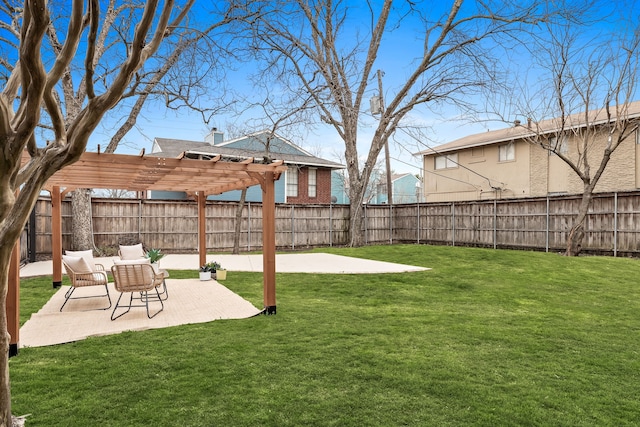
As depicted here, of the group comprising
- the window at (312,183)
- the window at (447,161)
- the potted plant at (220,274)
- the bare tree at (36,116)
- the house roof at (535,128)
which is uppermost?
the house roof at (535,128)

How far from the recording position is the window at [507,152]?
2017 centimetres

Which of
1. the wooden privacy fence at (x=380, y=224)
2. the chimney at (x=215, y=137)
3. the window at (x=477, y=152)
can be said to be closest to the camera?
the wooden privacy fence at (x=380, y=224)

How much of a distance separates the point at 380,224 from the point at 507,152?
7.11 m

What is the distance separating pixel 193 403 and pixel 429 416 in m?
1.83

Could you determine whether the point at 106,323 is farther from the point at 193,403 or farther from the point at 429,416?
the point at 429,416

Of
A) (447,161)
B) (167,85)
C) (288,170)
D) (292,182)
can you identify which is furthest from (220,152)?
(447,161)

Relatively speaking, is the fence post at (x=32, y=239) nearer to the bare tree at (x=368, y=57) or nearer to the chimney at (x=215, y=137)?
the bare tree at (x=368, y=57)

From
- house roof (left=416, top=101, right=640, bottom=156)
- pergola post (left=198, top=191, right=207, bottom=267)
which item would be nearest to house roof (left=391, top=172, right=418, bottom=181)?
house roof (left=416, top=101, right=640, bottom=156)

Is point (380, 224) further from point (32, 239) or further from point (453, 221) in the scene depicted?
point (32, 239)

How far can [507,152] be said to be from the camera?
2044 centimetres

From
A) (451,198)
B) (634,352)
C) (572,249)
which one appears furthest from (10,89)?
(451,198)

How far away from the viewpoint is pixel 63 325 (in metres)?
5.74

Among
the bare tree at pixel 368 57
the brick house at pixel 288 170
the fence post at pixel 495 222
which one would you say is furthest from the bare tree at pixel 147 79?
the fence post at pixel 495 222

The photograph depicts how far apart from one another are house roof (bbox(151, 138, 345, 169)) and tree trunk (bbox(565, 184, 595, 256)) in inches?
497
